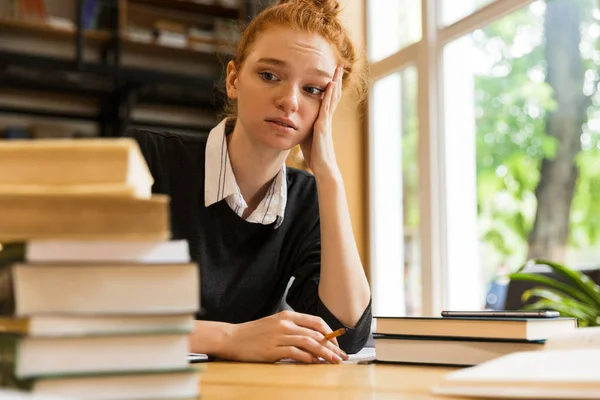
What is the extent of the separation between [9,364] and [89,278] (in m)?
0.09

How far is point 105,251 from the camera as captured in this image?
538mm

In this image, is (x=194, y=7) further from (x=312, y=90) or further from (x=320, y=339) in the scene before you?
(x=320, y=339)

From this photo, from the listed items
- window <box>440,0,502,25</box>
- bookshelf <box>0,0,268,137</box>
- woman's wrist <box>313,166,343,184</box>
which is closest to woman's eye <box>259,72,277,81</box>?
woman's wrist <box>313,166,343,184</box>

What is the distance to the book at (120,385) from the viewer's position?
522 millimetres

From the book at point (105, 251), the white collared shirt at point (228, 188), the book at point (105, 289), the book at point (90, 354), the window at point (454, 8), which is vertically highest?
the window at point (454, 8)

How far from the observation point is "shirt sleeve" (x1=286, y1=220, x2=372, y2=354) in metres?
1.42

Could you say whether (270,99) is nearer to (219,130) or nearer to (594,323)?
(219,130)

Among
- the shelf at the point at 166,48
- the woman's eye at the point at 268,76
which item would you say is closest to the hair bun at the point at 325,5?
the woman's eye at the point at 268,76

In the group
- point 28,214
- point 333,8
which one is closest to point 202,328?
point 28,214

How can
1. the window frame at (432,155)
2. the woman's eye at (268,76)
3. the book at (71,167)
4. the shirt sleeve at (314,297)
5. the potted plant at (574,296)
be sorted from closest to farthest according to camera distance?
the book at (71,167), the shirt sleeve at (314,297), the woman's eye at (268,76), the potted plant at (574,296), the window frame at (432,155)

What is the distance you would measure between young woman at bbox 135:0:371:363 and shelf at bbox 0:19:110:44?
11.7ft

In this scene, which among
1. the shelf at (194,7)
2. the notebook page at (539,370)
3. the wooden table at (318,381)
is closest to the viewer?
the notebook page at (539,370)

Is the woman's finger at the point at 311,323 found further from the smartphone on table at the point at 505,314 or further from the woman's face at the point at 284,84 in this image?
the woman's face at the point at 284,84

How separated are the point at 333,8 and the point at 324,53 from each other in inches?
9.0
